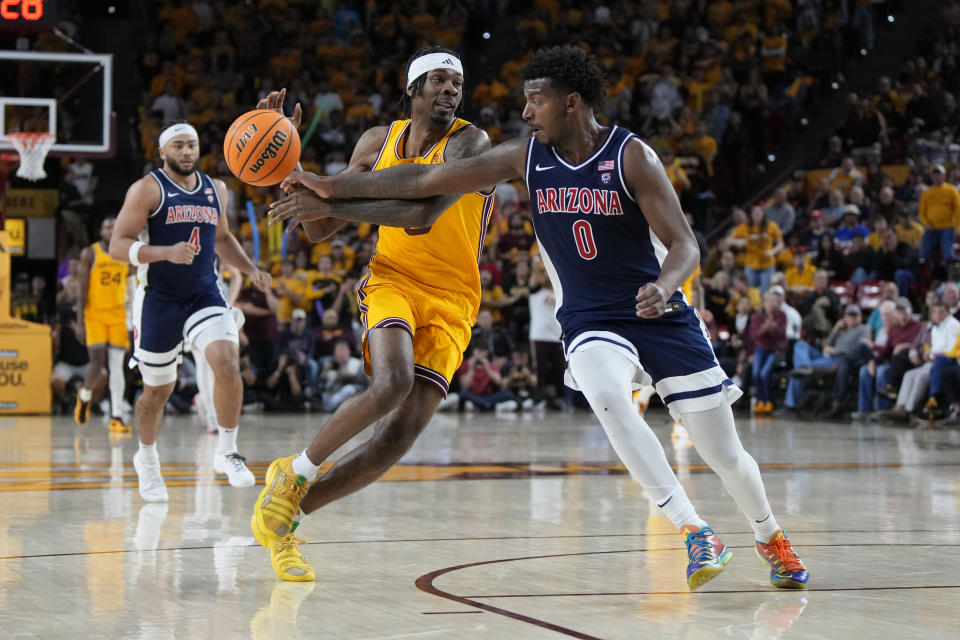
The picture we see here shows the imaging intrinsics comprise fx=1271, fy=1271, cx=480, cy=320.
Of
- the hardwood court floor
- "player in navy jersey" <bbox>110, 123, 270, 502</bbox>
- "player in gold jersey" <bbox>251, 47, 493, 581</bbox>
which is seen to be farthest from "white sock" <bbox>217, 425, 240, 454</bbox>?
"player in gold jersey" <bbox>251, 47, 493, 581</bbox>

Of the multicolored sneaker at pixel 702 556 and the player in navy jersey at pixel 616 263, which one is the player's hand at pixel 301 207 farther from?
the multicolored sneaker at pixel 702 556

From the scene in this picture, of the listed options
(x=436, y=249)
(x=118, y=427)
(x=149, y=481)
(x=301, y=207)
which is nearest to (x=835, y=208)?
(x=118, y=427)

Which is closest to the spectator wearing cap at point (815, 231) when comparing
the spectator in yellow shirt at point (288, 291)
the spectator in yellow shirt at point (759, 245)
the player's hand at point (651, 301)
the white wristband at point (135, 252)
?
the spectator in yellow shirt at point (759, 245)

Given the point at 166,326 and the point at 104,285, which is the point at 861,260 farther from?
the point at 166,326

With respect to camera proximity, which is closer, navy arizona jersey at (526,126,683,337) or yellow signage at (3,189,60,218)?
navy arizona jersey at (526,126,683,337)

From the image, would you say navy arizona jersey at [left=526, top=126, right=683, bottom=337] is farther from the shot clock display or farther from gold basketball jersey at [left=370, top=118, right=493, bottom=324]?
the shot clock display

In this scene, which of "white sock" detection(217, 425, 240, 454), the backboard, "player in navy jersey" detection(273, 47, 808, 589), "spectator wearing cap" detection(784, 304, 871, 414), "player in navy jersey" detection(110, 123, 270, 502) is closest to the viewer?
"player in navy jersey" detection(273, 47, 808, 589)

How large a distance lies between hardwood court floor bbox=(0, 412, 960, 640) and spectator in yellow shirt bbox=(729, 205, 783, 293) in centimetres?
738

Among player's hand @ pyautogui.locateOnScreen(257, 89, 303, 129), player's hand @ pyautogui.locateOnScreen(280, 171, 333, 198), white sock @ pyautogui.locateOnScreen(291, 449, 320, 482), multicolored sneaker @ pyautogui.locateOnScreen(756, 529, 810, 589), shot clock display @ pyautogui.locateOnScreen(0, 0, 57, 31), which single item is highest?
shot clock display @ pyautogui.locateOnScreen(0, 0, 57, 31)

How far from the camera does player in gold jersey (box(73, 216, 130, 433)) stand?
521 inches

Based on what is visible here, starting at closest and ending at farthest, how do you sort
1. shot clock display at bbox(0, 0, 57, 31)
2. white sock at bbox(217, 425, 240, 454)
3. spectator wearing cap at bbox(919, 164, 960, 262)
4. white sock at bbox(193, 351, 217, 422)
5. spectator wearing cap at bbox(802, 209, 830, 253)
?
white sock at bbox(217, 425, 240, 454) < white sock at bbox(193, 351, 217, 422) < shot clock display at bbox(0, 0, 57, 31) < spectator wearing cap at bbox(919, 164, 960, 262) < spectator wearing cap at bbox(802, 209, 830, 253)

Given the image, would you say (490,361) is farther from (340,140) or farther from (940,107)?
(940,107)

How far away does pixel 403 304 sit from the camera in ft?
17.9

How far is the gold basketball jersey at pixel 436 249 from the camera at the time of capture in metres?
5.63
